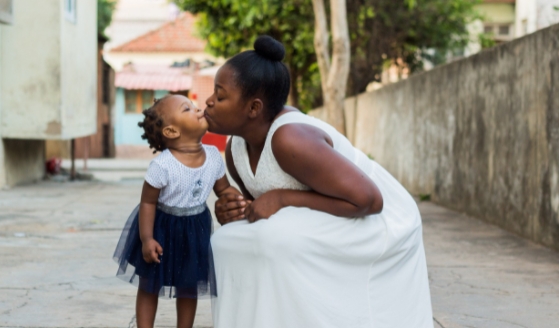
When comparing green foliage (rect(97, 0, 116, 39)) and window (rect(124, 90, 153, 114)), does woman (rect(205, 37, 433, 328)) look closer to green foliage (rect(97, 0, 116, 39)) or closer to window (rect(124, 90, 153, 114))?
green foliage (rect(97, 0, 116, 39))

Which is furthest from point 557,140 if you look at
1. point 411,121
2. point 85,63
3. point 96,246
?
point 85,63

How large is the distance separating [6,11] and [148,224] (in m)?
6.11

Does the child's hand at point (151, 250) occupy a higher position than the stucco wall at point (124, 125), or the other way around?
the child's hand at point (151, 250)

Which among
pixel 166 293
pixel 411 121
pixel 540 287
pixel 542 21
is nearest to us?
pixel 166 293

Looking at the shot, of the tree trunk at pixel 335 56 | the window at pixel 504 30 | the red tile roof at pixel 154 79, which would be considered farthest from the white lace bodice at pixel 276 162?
the red tile roof at pixel 154 79

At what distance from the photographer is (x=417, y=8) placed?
72.5 ft

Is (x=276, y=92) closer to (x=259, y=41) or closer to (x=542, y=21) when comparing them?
(x=259, y=41)

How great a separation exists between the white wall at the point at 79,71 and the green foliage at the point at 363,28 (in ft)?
21.3

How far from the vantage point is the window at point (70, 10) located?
12.1 metres

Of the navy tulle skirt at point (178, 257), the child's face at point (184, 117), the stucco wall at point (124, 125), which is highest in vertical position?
the child's face at point (184, 117)

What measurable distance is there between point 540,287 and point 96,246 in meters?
3.25

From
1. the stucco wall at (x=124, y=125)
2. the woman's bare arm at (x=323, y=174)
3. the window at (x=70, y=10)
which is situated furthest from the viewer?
the stucco wall at (x=124, y=125)

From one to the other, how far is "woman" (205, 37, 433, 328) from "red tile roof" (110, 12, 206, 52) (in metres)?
40.5

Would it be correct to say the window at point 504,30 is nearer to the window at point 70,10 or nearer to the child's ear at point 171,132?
the window at point 70,10
